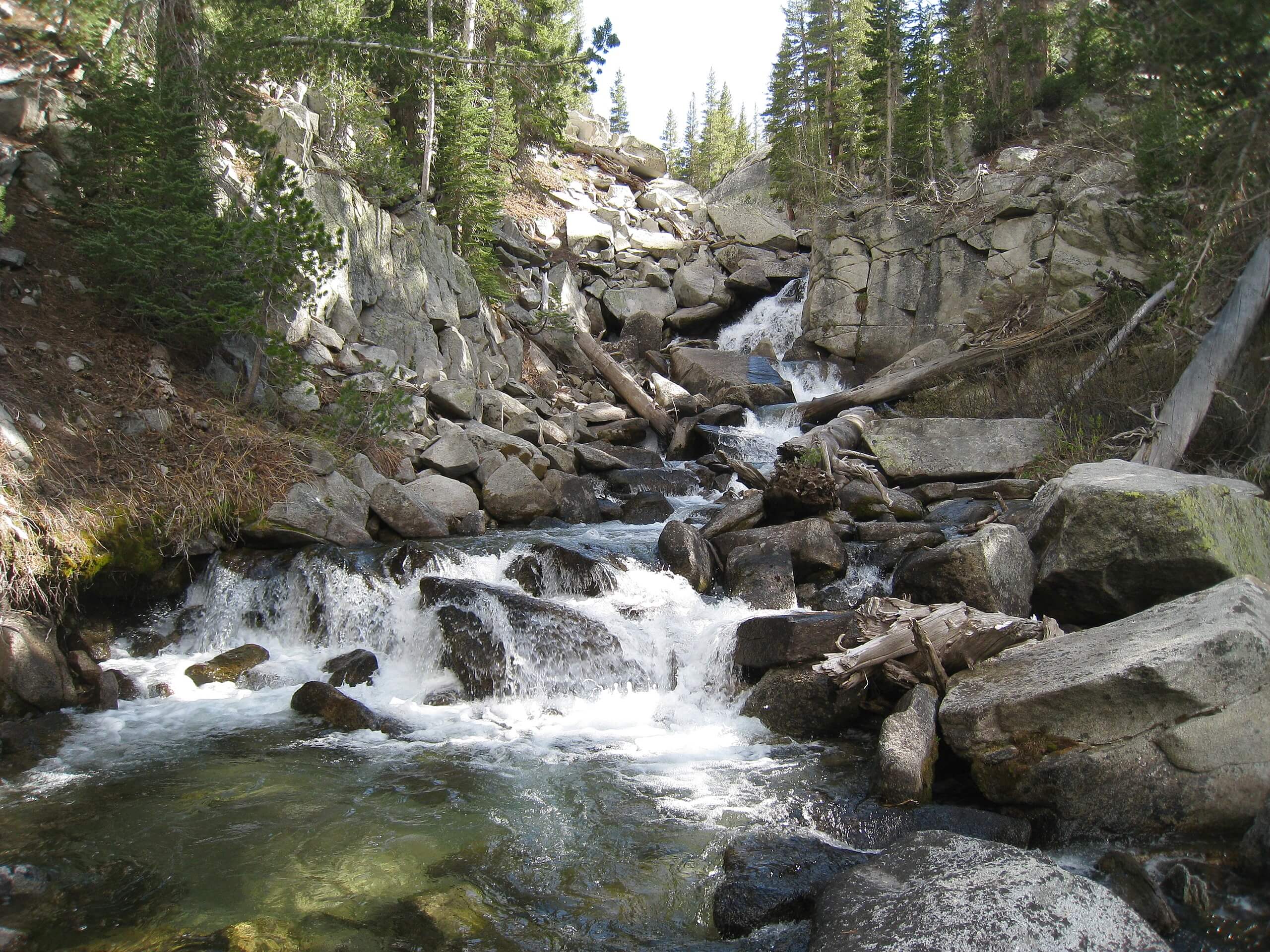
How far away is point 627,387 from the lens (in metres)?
17.9

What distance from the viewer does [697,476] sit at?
45.2ft

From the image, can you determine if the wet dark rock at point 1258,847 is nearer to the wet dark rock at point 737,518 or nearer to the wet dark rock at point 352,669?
the wet dark rock at point 737,518

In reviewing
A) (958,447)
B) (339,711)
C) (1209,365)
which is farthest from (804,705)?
(958,447)

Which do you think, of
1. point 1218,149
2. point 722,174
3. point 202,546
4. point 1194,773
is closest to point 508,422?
point 202,546

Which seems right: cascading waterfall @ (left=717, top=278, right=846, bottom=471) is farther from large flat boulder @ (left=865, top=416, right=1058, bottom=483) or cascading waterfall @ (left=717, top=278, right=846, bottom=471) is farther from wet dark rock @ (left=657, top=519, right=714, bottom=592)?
wet dark rock @ (left=657, top=519, right=714, bottom=592)

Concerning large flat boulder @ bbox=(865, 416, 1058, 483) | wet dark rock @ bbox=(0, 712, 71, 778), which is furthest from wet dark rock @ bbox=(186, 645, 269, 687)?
large flat boulder @ bbox=(865, 416, 1058, 483)

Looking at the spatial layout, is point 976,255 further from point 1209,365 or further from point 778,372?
point 1209,365

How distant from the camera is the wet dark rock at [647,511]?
1211 centimetres

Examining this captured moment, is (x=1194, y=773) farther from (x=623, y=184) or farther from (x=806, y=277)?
(x=623, y=184)

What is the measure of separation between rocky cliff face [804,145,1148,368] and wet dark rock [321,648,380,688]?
13.9m

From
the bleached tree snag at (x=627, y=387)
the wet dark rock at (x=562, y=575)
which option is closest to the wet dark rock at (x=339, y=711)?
the wet dark rock at (x=562, y=575)

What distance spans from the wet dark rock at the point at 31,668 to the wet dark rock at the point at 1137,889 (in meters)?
7.60

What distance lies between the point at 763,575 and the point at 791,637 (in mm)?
2156

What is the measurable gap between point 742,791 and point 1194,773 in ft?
8.73
